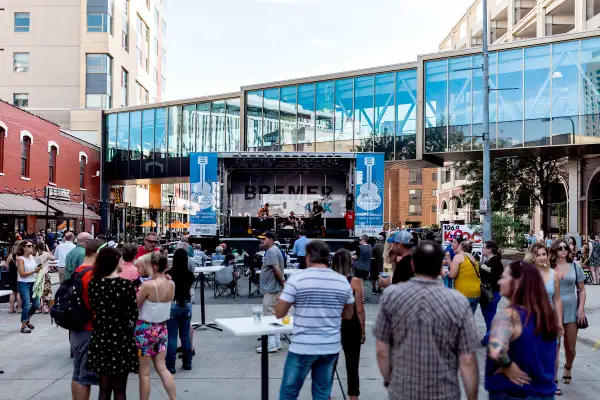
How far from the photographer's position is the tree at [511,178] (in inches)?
1158

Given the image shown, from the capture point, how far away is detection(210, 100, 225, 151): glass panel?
3394cm

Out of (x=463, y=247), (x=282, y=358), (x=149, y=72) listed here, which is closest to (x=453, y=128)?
(x=463, y=247)

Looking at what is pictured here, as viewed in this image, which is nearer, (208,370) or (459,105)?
(208,370)

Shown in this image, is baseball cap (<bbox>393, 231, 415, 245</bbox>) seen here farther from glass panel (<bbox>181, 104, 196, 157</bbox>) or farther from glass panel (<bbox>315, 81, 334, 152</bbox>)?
glass panel (<bbox>181, 104, 196, 157</bbox>)

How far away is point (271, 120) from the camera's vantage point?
102 feet

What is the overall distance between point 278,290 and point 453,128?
783 inches

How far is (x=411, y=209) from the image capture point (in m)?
73.2

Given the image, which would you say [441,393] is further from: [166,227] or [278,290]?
[166,227]

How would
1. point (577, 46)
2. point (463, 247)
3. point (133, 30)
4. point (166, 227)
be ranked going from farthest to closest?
point (166, 227), point (133, 30), point (577, 46), point (463, 247)

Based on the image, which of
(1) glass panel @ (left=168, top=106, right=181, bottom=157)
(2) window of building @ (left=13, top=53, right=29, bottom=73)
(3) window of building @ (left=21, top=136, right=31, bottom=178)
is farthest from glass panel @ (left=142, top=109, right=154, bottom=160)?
(2) window of building @ (left=13, top=53, right=29, bottom=73)

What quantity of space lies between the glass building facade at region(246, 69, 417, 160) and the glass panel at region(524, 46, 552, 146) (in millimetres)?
4997

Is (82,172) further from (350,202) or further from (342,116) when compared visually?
(350,202)

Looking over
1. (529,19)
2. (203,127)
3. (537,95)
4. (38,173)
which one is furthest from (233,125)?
(529,19)

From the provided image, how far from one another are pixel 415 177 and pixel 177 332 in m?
68.2
